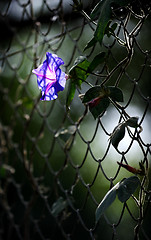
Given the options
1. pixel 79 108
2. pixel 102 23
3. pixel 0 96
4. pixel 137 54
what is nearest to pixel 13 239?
pixel 79 108

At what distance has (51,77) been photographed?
89cm

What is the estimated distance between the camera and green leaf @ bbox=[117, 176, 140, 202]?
78 cm

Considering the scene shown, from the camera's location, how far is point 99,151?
2309 mm

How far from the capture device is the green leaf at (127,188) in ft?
2.55

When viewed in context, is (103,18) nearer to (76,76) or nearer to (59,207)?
(76,76)

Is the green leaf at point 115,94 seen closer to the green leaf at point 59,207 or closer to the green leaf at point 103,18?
the green leaf at point 103,18

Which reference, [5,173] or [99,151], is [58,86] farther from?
[99,151]

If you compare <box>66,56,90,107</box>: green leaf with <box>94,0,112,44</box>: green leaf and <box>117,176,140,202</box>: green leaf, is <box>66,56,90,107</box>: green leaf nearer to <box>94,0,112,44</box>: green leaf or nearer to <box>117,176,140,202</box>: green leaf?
<box>94,0,112,44</box>: green leaf

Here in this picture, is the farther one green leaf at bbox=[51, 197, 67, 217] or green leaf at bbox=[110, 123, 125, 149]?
green leaf at bbox=[51, 197, 67, 217]

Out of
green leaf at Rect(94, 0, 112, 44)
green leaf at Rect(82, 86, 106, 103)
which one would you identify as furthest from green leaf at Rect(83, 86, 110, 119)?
green leaf at Rect(94, 0, 112, 44)

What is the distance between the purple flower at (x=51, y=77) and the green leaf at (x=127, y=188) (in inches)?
9.4

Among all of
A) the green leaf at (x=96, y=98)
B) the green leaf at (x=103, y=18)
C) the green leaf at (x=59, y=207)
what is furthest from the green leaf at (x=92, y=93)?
the green leaf at (x=59, y=207)

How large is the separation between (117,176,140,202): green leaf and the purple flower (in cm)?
24

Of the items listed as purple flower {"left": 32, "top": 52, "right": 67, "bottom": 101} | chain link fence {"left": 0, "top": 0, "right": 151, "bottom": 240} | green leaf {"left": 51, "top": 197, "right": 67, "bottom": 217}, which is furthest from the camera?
chain link fence {"left": 0, "top": 0, "right": 151, "bottom": 240}
